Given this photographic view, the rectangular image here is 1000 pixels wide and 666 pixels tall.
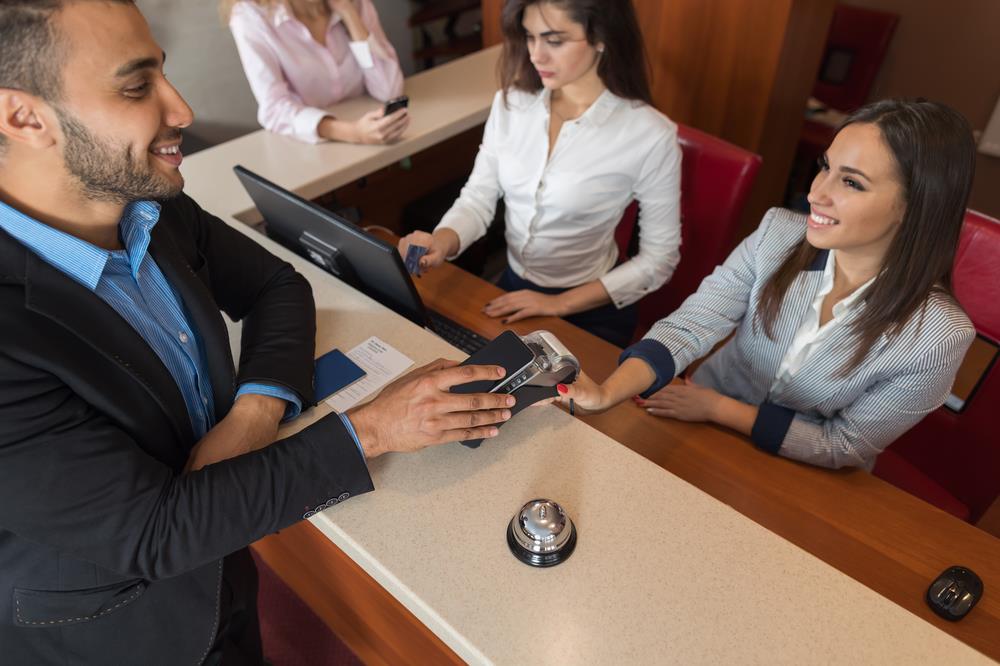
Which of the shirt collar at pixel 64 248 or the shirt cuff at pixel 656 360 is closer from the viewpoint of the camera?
the shirt collar at pixel 64 248

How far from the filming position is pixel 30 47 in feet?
2.41

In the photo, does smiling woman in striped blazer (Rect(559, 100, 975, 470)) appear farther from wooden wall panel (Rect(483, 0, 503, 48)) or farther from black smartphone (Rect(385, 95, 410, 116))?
wooden wall panel (Rect(483, 0, 503, 48))

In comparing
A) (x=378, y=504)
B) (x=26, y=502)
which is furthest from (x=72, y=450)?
(x=378, y=504)

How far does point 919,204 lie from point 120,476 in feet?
4.09

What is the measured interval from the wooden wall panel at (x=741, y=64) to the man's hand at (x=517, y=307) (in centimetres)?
127

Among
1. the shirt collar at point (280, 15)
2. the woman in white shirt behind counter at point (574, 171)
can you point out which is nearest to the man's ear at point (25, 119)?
the woman in white shirt behind counter at point (574, 171)

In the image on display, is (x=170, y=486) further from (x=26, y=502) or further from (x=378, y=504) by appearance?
(x=378, y=504)

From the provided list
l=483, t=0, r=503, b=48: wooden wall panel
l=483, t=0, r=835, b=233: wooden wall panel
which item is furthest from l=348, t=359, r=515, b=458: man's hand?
l=483, t=0, r=503, b=48: wooden wall panel

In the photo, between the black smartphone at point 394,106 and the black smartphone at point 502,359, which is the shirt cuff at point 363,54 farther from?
the black smartphone at point 502,359

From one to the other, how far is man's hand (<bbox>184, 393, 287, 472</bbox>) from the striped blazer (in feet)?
2.27

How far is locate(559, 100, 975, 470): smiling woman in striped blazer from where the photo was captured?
3.47ft

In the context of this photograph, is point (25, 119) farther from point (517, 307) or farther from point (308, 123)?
Result: point (308, 123)

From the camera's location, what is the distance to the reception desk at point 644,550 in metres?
0.77

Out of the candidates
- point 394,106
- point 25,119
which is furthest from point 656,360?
point 394,106
